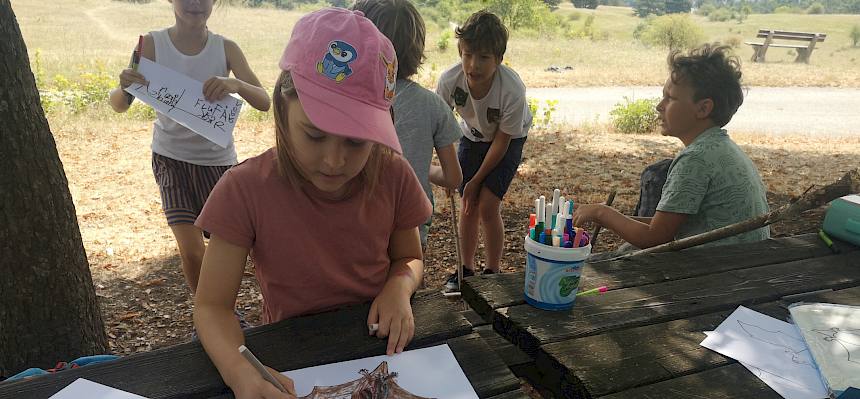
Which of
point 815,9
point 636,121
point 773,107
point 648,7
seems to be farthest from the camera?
point 815,9

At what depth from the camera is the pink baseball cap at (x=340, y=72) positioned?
120 cm

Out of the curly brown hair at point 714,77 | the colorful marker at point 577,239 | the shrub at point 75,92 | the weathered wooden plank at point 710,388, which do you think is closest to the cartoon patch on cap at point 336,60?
the colorful marker at point 577,239

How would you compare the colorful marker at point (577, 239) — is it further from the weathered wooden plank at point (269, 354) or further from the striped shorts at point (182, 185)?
the striped shorts at point (182, 185)

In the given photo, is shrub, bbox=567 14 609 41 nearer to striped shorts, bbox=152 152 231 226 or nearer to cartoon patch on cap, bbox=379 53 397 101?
striped shorts, bbox=152 152 231 226

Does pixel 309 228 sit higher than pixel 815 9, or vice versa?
pixel 815 9

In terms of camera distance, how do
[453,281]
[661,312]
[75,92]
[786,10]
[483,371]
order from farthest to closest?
1. [786,10]
2. [75,92]
3. [453,281]
4. [661,312]
5. [483,371]

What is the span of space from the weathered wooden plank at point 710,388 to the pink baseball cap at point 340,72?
73 cm

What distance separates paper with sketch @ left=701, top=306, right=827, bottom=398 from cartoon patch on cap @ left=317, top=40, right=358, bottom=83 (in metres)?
1.03

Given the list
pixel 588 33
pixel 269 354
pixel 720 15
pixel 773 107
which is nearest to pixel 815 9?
pixel 720 15

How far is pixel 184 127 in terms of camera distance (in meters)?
2.73

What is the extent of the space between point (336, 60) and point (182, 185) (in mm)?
1782

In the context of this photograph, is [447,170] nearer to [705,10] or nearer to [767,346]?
[767,346]

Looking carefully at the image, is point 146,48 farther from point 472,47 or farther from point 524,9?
point 524,9

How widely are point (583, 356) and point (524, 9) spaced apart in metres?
22.1
